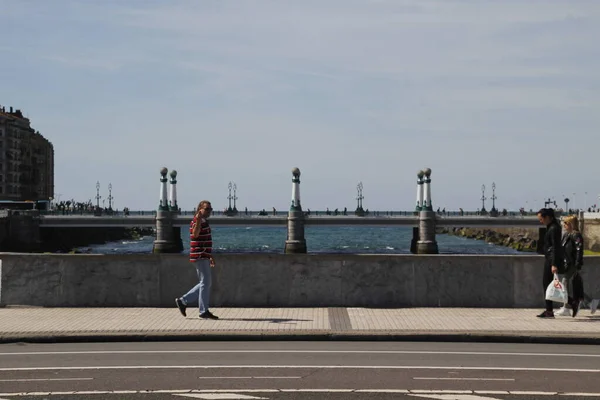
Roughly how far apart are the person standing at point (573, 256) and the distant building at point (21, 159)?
431 ft

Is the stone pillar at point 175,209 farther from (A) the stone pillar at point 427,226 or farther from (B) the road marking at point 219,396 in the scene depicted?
(B) the road marking at point 219,396

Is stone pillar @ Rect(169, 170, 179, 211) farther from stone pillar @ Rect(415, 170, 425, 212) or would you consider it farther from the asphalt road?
the asphalt road

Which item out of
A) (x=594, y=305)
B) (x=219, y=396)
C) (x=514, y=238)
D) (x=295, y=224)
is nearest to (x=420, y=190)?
(x=295, y=224)

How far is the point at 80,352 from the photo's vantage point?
12047mm

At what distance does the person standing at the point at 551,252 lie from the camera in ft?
48.4

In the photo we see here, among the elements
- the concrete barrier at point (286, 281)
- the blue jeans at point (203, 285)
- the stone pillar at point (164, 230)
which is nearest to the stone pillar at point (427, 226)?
the stone pillar at point (164, 230)

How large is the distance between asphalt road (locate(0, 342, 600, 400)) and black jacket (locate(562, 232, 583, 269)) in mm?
2495

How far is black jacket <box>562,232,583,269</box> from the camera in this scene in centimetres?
1484

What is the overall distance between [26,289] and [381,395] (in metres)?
9.37

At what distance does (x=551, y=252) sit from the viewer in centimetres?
1487

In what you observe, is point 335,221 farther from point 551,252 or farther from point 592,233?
point 551,252

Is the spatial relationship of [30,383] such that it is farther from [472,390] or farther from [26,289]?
[26,289]

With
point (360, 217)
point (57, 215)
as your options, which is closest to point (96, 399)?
point (360, 217)

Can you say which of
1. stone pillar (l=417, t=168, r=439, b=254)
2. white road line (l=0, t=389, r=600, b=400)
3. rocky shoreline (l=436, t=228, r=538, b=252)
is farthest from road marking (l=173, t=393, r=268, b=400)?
rocky shoreline (l=436, t=228, r=538, b=252)
